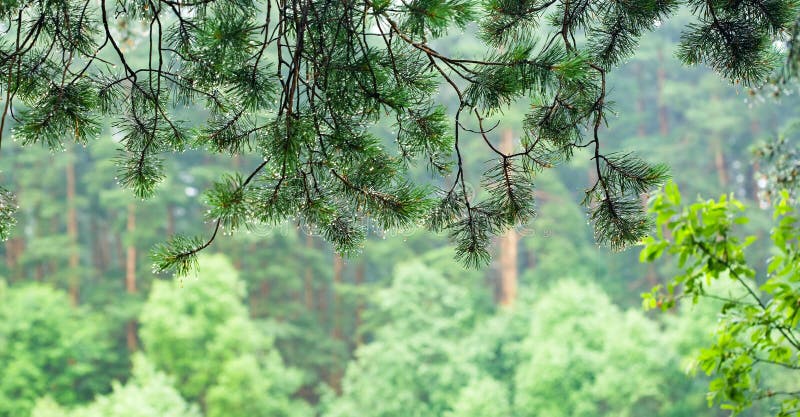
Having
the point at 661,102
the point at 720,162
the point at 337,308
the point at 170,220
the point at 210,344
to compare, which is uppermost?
the point at 661,102

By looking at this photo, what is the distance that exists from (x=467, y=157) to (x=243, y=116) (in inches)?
514

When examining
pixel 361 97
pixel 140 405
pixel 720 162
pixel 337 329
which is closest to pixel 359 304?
pixel 337 329

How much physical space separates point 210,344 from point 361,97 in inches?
375

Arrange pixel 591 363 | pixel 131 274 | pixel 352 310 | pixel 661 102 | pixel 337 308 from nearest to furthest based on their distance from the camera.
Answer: pixel 591 363 → pixel 131 274 → pixel 337 308 → pixel 352 310 → pixel 661 102

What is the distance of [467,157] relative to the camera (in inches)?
581

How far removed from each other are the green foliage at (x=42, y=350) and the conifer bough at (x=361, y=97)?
9.70m

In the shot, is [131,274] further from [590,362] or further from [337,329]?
[590,362]

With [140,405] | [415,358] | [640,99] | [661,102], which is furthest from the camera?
[640,99]

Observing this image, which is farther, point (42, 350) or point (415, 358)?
point (415, 358)

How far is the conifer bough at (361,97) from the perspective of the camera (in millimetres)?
1539

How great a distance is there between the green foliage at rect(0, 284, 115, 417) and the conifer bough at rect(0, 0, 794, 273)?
9.70 m

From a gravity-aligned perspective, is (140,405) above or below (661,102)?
below

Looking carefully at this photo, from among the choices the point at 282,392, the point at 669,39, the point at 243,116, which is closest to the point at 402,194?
the point at 243,116

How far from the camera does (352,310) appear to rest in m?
15.3
